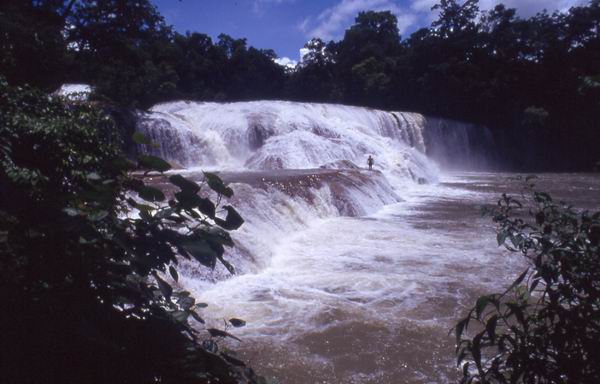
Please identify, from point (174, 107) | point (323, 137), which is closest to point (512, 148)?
point (323, 137)

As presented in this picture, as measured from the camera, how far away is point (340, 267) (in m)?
6.98

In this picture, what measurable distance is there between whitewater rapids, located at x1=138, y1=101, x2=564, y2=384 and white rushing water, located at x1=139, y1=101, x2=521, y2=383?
0.02 metres

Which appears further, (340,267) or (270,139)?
(270,139)

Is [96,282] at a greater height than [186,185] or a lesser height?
lesser

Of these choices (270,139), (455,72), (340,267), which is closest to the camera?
(340,267)

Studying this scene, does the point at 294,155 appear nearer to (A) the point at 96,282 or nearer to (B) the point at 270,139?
(B) the point at 270,139

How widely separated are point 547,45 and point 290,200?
95.2 feet

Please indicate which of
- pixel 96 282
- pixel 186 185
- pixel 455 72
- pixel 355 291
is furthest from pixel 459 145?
pixel 96 282

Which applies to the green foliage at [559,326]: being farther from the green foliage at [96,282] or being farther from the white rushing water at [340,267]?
the white rushing water at [340,267]

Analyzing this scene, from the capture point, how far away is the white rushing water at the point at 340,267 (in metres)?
4.26

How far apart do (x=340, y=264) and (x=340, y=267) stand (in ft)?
0.52

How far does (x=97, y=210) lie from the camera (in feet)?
3.56

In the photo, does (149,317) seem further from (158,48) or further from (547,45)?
(158,48)

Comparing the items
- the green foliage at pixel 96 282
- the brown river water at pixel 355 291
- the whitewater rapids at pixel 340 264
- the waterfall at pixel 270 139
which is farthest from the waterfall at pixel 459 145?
the green foliage at pixel 96 282
